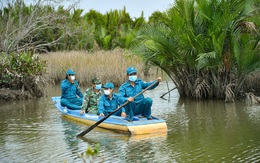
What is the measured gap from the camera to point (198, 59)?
19.4 metres

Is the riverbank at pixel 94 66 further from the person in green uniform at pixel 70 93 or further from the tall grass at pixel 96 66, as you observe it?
the person in green uniform at pixel 70 93

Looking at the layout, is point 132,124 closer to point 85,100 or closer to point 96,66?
point 85,100

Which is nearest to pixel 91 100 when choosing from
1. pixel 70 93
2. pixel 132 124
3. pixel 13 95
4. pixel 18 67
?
pixel 70 93

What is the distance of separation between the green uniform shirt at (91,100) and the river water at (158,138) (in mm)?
609

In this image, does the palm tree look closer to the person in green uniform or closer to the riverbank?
the person in green uniform

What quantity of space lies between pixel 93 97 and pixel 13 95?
7.56m

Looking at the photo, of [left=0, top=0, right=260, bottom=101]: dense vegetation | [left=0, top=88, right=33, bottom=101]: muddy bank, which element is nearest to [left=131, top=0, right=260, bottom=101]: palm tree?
[left=0, top=0, right=260, bottom=101]: dense vegetation

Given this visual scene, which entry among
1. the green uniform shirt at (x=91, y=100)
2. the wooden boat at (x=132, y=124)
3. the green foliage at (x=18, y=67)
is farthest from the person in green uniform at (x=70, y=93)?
the green foliage at (x=18, y=67)

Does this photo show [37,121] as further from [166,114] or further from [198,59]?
[198,59]

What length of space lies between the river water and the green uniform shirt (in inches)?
24.0

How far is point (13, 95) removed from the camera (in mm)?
23688

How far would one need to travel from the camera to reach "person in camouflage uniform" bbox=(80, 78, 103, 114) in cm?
1692

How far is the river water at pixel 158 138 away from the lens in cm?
1224

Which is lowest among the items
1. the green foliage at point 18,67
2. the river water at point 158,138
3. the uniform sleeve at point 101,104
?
the river water at point 158,138
